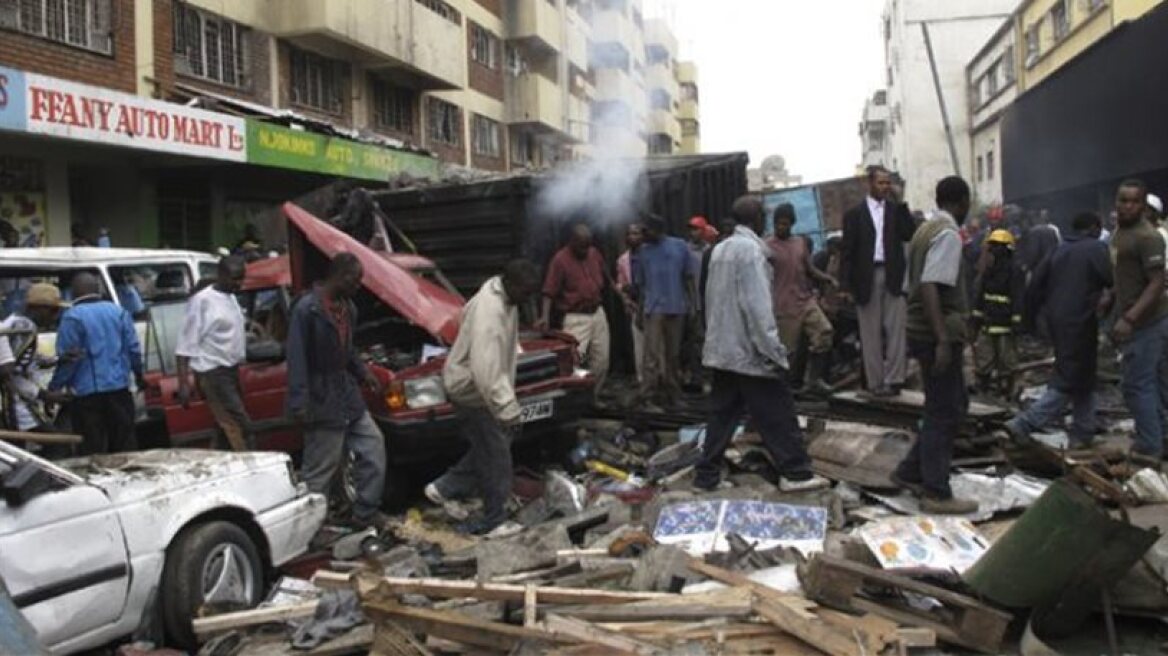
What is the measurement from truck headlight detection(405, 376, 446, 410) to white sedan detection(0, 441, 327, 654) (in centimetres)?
131

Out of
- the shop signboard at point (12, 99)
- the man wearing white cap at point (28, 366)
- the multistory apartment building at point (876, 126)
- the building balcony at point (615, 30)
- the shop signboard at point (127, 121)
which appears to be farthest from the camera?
the multistory apartment building at point (876, 126)

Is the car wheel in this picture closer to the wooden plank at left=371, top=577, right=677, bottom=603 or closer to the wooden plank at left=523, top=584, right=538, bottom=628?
the wooden plank at left=371, top=577, right=677, bottom=603

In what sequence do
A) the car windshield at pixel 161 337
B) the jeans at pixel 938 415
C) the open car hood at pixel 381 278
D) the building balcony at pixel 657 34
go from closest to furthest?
the jeans at pixel 938 415 < the open car hood at pixel 381 278 < the car windshield at pixel 161 337 < the building balcony at pixel 657 34

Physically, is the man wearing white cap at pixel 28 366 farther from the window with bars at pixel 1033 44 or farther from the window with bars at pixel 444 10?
the window with bars at pixel 1033 44

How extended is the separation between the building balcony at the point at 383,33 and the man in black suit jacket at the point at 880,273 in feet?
48.2

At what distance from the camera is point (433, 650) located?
3.85 m

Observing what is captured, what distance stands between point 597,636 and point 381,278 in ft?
14.3

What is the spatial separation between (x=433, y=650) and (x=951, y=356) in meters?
3.17

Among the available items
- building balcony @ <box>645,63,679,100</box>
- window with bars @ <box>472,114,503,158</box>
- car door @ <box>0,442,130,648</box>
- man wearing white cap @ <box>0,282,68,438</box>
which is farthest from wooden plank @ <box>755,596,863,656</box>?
window with bars @ <box>472,114,503,158</box>

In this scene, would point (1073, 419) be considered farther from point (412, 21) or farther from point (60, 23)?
point (412, 21)

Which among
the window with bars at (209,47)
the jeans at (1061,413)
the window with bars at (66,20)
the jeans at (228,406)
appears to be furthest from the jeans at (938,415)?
the window with bars at (209,47)

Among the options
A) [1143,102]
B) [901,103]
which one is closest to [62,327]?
[1143,102]

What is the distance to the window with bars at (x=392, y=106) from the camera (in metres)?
23.8

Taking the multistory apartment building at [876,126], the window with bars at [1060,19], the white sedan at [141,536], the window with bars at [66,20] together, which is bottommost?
the white sedan at [141,536]
